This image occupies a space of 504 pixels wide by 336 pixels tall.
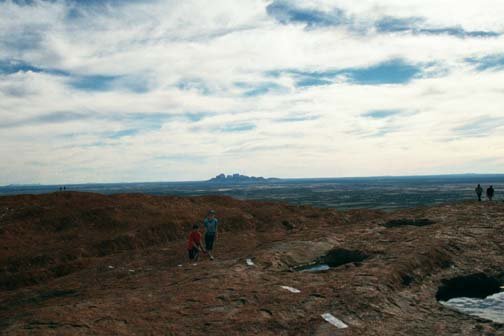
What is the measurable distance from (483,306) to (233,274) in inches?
369

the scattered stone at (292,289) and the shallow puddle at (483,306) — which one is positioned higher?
the scattered stone at (292,289)

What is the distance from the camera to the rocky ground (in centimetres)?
1083

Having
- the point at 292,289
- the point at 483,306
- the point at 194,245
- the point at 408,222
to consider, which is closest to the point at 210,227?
the point at 194,245

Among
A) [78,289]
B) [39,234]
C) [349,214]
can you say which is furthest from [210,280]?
[349,214]

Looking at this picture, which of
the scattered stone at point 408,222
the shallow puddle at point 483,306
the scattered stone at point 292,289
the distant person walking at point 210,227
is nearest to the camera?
the shallow puddle at point 483,306

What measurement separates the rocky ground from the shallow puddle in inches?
33.0

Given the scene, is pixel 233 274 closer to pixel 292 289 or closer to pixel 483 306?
pixel 292 289

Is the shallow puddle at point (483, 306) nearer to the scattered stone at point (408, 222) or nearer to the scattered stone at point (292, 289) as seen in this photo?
the scattered stone at point (292, 289)

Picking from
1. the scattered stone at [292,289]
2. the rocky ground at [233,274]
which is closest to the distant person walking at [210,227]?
the rocky ground at [233,274]

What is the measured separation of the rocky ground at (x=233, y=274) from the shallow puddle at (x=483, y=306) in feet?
2.75

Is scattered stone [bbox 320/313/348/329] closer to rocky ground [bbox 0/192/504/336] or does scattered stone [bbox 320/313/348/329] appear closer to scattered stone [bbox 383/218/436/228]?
rocky ground [bbox 0/192/504/336]

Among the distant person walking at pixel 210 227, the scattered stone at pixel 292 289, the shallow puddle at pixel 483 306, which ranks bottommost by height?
the shallow puddle at pixel 483 306

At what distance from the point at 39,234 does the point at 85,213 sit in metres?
4.47

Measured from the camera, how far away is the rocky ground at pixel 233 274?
10828 mm
